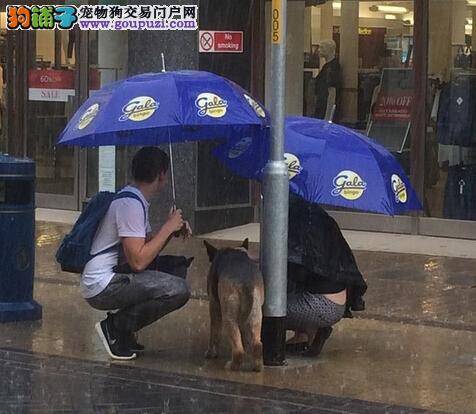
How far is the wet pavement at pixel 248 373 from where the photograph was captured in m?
7.00

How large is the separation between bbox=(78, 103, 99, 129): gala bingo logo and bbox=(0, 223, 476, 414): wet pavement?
1.59m

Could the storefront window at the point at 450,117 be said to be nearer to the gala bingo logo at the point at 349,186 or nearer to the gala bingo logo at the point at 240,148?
the gala bingo logo at the point at 240,148

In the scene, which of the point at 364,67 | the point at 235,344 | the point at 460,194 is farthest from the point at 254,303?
the point at 364,67

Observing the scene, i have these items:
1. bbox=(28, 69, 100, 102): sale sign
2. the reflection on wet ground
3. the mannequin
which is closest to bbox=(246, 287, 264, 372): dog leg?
the reflection on wet ground

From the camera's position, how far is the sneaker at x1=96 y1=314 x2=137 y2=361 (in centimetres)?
809

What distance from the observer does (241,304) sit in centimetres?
760

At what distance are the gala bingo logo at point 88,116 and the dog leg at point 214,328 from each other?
142cm

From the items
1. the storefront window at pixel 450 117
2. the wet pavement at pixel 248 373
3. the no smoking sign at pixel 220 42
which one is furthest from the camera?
the no smoking sign at pixel 220 42

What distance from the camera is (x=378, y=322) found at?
9477 millimetres

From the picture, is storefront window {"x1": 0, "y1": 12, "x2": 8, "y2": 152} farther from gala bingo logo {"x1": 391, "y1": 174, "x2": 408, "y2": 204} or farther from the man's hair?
gala bingo logo {"x1": 391, "y1": 174, "x2": 408, "y2": 204}

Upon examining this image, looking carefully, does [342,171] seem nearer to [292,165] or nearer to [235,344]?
[292,165]

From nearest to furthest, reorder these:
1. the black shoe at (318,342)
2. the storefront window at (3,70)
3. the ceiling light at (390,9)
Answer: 1. the black shoe at (318,342)
2. the ceiling light at (390,9)
3. the storefront window at (3,70)

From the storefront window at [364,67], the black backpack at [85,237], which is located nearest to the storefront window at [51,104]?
the storefront window at [364,67]

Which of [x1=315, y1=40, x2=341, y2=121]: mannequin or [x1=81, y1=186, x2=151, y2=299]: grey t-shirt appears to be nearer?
[x1=81, y1=186, x2=151, y2=299]: grey t-shirt
